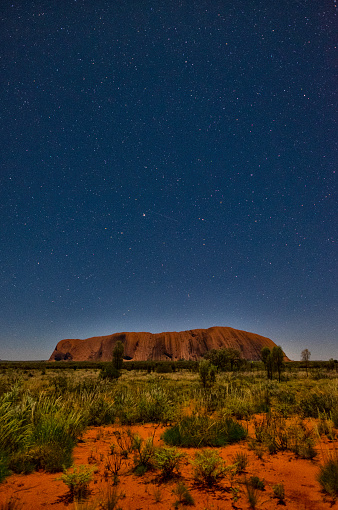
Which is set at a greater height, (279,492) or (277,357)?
(279,492)

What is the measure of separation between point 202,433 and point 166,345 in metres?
→ 126

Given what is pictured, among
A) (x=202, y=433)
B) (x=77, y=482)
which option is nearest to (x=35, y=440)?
(x=77, y=482)

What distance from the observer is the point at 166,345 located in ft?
414

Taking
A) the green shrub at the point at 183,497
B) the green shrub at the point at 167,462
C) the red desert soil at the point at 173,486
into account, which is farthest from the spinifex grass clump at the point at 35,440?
the green shrub at the point at 183,497

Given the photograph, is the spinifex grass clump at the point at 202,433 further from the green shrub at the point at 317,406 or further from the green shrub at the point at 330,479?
the green shrub at the point at 317,406

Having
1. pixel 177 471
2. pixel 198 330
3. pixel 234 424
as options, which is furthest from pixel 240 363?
pixel 198 330

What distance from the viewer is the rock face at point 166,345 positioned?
122562mm

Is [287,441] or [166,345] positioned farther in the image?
[166,345]

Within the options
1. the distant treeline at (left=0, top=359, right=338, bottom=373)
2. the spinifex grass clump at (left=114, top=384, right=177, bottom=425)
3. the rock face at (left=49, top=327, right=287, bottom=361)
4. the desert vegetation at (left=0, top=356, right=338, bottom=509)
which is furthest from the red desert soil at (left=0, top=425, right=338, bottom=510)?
the rock face at (left=49, top=327, right=287, bottom=361)

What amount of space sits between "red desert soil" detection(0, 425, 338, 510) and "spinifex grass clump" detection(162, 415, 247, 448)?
1013 mm

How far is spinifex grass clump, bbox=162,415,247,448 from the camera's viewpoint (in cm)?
615

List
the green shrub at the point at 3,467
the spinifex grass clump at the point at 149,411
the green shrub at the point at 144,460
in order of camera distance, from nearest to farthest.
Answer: the green shrub at the point at 3,467, the green shrub at the point at 144,460, the spinifex grass clump at the point at 149,411

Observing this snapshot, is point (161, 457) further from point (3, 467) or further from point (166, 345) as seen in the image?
point (166, 345)

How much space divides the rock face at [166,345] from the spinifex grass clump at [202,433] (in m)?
119
